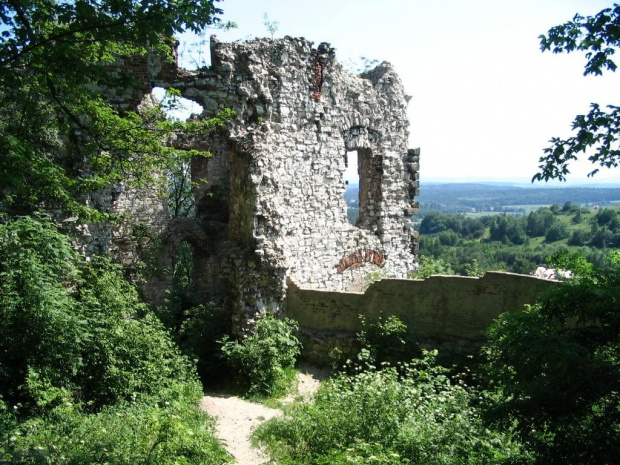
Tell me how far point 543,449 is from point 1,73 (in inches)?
207

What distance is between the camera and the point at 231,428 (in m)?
7.20

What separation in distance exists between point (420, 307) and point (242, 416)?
3167mm

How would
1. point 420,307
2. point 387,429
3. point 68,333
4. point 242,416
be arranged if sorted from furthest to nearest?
point 420,307 < point 242,416 < point 68,333 < point 387,429

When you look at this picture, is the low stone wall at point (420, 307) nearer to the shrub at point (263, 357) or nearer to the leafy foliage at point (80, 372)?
the shrub at point (263, 357)

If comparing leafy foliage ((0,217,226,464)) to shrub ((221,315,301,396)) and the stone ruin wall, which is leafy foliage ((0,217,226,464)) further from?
the stone ruin wall

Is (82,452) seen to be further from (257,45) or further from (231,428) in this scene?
(257,45)

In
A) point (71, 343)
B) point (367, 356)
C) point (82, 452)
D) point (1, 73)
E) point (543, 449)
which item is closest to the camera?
point (543, 449)

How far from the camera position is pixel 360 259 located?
1164 cm

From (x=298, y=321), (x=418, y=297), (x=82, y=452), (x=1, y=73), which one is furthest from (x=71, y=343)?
(x=418, y=297)

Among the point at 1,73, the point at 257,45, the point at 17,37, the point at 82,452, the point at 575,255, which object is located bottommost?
the point at 82,452

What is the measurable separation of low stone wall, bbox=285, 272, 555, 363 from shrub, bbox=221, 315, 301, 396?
24.9 inches

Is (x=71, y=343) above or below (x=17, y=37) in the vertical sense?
below

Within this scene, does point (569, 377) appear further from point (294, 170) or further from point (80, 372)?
point (294, 170)

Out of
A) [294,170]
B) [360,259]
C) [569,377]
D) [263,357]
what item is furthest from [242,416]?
[360,259]
